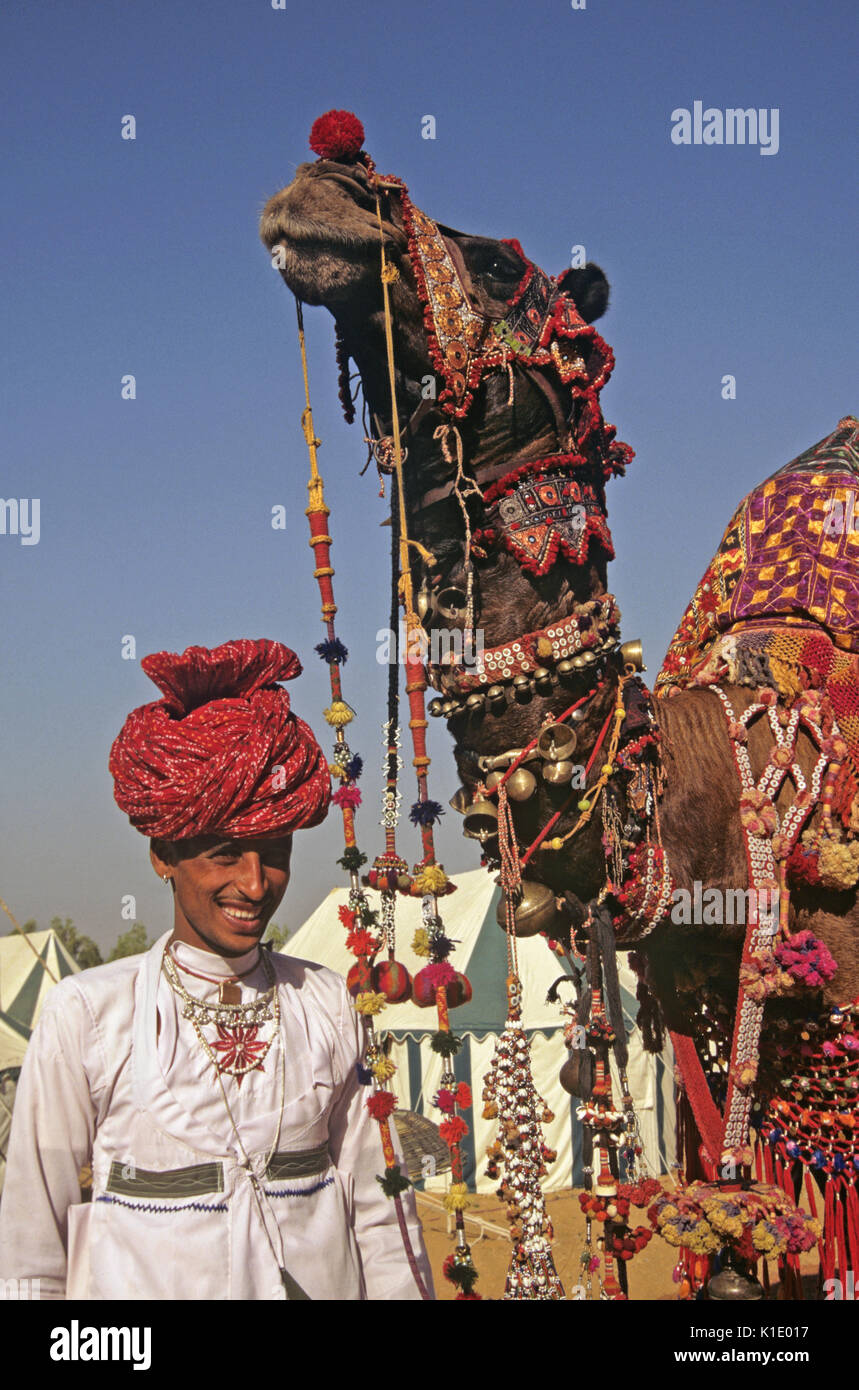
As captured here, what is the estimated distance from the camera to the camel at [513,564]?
2.52 meters

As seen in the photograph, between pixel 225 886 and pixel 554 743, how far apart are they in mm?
764

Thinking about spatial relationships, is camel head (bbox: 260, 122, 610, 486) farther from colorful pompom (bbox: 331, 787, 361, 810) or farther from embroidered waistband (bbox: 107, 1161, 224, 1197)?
embroidered waistband (bbox: 107, 1161, 224, 1197)

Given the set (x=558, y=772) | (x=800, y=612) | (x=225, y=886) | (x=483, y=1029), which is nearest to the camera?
(x=225, y=886)

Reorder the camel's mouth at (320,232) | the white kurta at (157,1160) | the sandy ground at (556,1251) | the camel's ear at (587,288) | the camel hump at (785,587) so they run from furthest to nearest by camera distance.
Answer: the sandy ground at (556,1251) < the camel hump at (785,587) < the camel's ear at (587,288) < the camel's mouth at (320,232) < the white kurta at (157,1160)

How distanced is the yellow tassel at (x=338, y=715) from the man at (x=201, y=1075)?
72 millimetres

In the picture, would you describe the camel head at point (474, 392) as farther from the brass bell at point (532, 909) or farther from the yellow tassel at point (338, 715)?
the yellow tassel at point (338, 715)

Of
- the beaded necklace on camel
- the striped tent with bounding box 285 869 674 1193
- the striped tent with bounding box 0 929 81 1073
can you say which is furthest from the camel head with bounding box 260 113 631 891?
the striped tent with bounding box 285 869 674 1193

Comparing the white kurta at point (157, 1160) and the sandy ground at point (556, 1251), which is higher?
the white kurta at point (157, 1160)

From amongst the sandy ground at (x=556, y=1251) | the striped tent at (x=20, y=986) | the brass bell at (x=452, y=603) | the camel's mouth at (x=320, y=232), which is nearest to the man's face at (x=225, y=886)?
the brass bell at (x=452, y=603)

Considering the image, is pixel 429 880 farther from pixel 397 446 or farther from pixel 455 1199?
pixel 397 446

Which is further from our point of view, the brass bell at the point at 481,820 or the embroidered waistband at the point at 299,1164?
the brass bell at the point at 481,820

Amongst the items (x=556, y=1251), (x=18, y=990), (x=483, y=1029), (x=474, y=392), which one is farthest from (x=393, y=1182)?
(x=483, y=1029)

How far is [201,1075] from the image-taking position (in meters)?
2.31

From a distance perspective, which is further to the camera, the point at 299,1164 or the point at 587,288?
the point at 587,288
